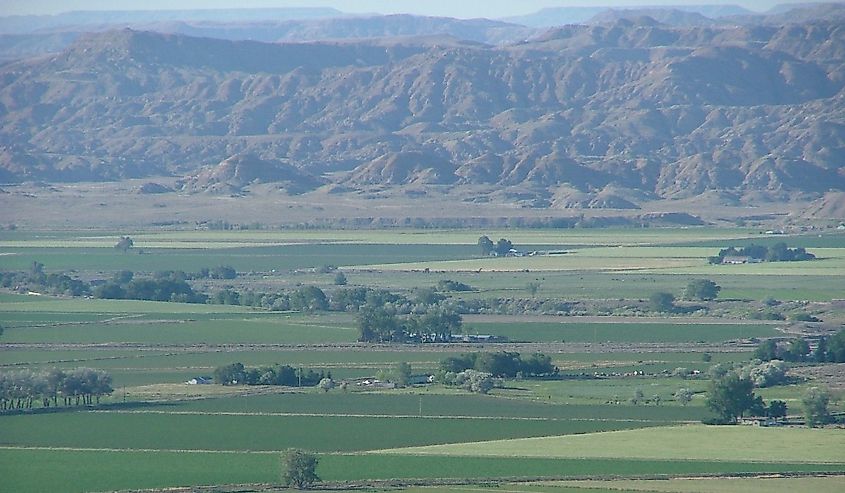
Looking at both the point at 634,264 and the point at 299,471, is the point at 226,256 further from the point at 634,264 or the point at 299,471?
the point at 299,471

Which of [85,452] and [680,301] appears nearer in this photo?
[85,452]

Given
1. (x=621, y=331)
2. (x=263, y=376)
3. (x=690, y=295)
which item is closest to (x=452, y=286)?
(x=690, y=295)

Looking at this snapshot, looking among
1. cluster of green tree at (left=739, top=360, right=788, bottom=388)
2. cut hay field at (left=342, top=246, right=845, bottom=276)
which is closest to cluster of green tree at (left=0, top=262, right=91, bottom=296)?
cut hay field at (left=342, top=246, right=845, bottom=276)

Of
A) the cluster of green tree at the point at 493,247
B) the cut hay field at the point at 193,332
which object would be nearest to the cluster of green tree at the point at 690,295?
the cut hay field at the point at 193,332

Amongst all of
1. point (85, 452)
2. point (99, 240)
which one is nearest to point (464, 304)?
point (85, 452)

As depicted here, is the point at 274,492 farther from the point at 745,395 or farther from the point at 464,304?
the point at 464,304

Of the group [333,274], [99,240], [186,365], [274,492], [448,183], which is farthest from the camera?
[448,183]
